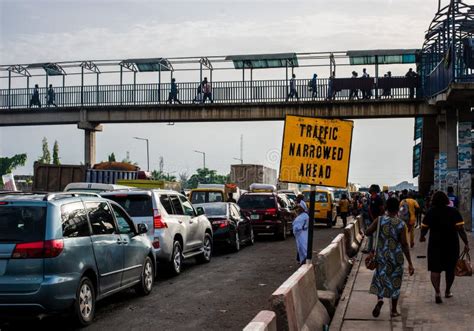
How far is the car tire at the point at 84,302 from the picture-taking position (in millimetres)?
8219

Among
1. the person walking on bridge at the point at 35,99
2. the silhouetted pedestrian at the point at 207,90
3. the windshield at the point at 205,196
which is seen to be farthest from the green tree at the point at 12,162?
the windshield at the point at 205,196

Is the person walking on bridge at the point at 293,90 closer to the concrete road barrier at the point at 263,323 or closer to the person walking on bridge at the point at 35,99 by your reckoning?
the person walking on bridge at the point at 35,99

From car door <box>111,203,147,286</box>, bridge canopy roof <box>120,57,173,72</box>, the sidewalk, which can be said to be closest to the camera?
the sidewalk

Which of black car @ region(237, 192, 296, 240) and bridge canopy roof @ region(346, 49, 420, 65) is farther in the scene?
bridge canopy roof @ region(346, 49, 420, 65)

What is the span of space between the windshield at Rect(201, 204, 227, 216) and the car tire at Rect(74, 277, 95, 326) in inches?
411

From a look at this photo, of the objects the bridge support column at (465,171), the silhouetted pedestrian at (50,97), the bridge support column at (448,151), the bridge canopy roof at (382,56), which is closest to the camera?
the bridge support column at (465,171)

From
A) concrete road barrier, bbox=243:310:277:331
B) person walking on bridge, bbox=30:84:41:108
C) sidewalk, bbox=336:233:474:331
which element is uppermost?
person walking on bridge, bbox=30:84:41:108

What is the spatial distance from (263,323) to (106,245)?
463 cm

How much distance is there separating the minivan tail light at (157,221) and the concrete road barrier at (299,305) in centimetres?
499

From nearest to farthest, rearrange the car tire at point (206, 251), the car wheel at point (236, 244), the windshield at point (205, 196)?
the car tire at point (206, 251) < the car wheel at point (236, 244) < the windshield at point (205, 196)

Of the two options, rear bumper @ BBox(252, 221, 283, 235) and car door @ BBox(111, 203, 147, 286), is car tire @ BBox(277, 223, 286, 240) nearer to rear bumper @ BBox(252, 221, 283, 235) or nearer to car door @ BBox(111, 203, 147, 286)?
rear bumper @ BBox(252, 221, 283, 235)

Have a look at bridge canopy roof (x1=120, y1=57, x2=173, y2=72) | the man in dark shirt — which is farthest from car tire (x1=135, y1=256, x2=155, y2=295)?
bridge canopy roof (x1=120, y1=57, x2=173, y2=72)

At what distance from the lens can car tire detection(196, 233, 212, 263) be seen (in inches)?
634

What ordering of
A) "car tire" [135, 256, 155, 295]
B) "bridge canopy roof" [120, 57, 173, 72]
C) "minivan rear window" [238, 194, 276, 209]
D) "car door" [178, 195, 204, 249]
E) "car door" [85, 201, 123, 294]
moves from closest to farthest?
"car door" [85, 201, 123, 294]
"car tire" [135, 256, 155, 295]
"car door" [178, 195, 204, 249]
"minivan rear window" [238, 194, 276, 209]
"bridge canopy roof" [120, 57, 173, 72]
